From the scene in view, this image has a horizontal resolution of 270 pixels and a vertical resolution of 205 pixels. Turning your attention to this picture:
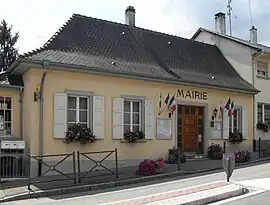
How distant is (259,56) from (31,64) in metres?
13.1

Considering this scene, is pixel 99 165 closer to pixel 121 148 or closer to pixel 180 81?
pixel 121 148

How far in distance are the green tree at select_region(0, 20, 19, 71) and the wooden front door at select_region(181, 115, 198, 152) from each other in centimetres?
1863

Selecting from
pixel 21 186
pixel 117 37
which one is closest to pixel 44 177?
pixel 21 186

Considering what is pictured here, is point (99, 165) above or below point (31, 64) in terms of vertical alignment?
below

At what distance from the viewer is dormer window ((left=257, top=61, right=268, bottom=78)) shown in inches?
839

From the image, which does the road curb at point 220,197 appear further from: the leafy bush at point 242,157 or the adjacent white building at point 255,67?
the adjacent white building at point 255,67

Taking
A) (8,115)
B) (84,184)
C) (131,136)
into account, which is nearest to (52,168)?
(84,184)

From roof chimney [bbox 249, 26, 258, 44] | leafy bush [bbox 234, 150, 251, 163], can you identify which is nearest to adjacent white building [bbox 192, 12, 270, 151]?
leafy bush [bbox 234, 150, 251, 163]

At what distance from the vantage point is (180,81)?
54.1 feet

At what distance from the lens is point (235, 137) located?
18.8 metres

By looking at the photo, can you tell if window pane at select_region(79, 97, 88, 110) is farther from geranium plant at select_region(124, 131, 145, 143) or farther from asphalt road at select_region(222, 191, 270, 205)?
asphalt road at select_region(222, 191, 270, 205)

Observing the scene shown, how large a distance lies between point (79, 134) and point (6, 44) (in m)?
20.9

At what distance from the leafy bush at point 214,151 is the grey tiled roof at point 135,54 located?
9.37 ft

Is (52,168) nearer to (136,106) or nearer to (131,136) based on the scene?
(131,136)
